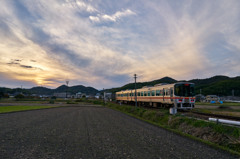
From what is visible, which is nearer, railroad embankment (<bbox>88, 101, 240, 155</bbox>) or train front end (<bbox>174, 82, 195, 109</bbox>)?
railroad embankment (<bbox>88, 101, 240, 155</bbox>)

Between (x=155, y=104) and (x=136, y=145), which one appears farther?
(x=155, y=104)

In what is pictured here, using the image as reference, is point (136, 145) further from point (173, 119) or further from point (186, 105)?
point (186, 105)

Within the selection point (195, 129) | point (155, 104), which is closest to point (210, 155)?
point (195, 129)

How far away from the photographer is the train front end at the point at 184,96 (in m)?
18.3

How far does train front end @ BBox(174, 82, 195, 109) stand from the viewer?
59.9 ft

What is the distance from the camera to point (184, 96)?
18.5 meters

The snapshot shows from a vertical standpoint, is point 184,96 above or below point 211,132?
above

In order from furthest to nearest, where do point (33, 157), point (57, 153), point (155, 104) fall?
point (155, 104), point (57, 153), point (33, 157)

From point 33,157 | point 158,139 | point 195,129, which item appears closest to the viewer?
point 33,157

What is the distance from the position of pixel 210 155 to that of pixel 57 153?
6257 mm

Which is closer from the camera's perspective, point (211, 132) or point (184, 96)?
point (211, 132)

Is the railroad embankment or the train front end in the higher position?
the train front end

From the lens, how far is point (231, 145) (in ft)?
22.8

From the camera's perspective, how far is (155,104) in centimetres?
2461
